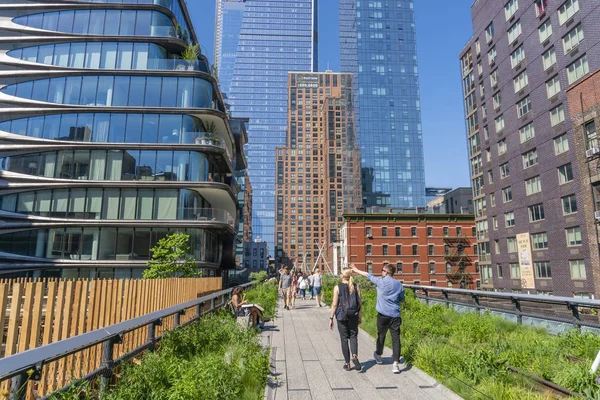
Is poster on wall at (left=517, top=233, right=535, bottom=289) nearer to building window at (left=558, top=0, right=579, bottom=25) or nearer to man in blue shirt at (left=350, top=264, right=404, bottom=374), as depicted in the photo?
building window at (left=558, top=0, right=579, bottom=25)

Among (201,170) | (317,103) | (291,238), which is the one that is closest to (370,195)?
(291,238)

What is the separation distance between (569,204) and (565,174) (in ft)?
8.95

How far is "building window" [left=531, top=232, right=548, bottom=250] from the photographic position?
124 ft

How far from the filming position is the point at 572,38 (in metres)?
34.6

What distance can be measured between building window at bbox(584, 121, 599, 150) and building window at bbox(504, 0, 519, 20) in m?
20.3

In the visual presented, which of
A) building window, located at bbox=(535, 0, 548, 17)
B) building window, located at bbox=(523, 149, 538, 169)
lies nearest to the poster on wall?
building window, located at bbox=(523, 149, 538, 169)

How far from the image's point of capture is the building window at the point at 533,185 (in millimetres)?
38719

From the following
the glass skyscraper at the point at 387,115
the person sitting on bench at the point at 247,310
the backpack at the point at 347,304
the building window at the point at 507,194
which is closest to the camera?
the backpack at the point at 347,304

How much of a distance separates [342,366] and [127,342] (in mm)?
3977

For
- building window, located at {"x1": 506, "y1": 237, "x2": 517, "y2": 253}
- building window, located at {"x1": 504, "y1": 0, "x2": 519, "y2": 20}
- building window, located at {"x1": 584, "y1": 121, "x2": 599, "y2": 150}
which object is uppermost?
building window, located at {"x1": 504, "y1": 0, "x2": 519, "y2": 20}

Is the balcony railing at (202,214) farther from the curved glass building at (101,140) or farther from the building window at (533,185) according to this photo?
the building window at (533,185)

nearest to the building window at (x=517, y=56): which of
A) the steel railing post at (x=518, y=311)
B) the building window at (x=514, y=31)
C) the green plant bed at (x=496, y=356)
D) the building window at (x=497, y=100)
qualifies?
the building window at (x=514, y=31)

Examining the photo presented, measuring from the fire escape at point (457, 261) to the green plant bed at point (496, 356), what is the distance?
64158 mm

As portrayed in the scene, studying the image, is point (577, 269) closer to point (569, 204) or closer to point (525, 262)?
point (569, 204)
